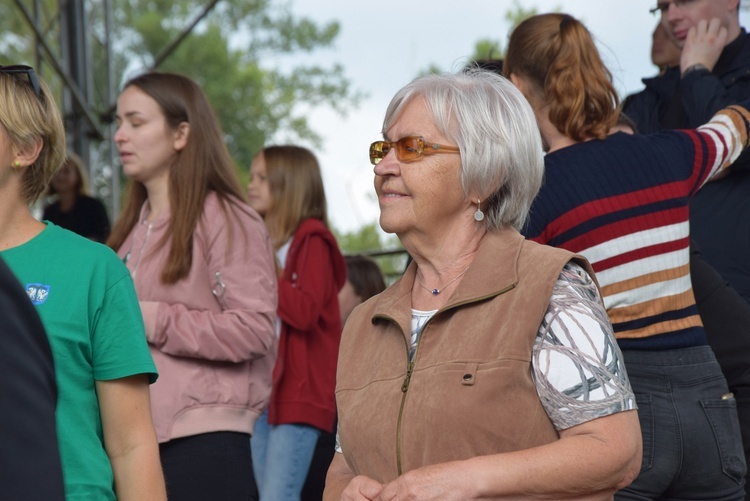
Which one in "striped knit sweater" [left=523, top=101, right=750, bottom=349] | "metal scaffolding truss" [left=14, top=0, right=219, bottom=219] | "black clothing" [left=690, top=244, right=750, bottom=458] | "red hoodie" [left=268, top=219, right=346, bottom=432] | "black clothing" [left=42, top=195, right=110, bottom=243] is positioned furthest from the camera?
"metal scaffolding truss" [left=14, top=0, right=219, bottom=219]

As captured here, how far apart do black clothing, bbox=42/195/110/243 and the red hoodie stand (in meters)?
3.02

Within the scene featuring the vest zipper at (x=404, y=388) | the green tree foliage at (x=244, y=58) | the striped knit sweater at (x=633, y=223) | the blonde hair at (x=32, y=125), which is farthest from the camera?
the green tree foliage at (x=244, y=58)

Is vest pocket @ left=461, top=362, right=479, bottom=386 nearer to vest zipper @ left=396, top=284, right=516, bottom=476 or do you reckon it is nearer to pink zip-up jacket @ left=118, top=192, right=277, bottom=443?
vest zipper @ left=396, top=284, right=516, bottom=476

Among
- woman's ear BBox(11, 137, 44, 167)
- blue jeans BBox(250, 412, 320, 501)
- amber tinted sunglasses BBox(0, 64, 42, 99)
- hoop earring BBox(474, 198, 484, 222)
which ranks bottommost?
blue jeans BBox(250, 412, 320, 501)

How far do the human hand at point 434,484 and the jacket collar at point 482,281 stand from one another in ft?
1.08

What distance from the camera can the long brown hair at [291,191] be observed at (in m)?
4.89

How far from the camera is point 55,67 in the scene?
9.11 metres

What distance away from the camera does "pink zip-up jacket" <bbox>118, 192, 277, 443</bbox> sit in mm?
3215

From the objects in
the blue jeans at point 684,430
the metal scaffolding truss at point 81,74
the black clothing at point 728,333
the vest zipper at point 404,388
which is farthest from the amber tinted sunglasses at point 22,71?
the metal scaffolding truss at point 81,74

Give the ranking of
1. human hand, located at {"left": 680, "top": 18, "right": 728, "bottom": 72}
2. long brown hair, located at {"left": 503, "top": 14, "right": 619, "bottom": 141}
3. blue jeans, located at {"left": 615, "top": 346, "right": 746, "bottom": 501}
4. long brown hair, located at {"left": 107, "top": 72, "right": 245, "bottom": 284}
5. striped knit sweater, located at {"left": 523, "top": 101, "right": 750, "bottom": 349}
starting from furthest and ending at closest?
human hand, located at {"left": 680, "top": 18, "right": 728, "bottom": 72} → long brown hair, located at {"left": 107, "top": 72, "right": 245, "bottom": 284} → long brown hair, located at {"left": 503, "top": 14, "right": 619, "bottom": 141} → striped knit sweater, located at {"left": 523, "top": 101, "right": 750, "bottom": 349} → blue jeans, located at {"left": 615, "top": 346, "right": 746, "bottom": 501}

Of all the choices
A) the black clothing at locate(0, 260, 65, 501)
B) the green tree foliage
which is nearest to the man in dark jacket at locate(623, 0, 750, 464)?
the black clothing at locate(0, 260, 65, 501)

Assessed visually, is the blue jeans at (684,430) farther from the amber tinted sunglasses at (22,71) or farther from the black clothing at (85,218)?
the black clothing at (85,218)

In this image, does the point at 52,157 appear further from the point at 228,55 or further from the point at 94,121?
the point at 228,55

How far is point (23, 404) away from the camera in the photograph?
51.0 inches
